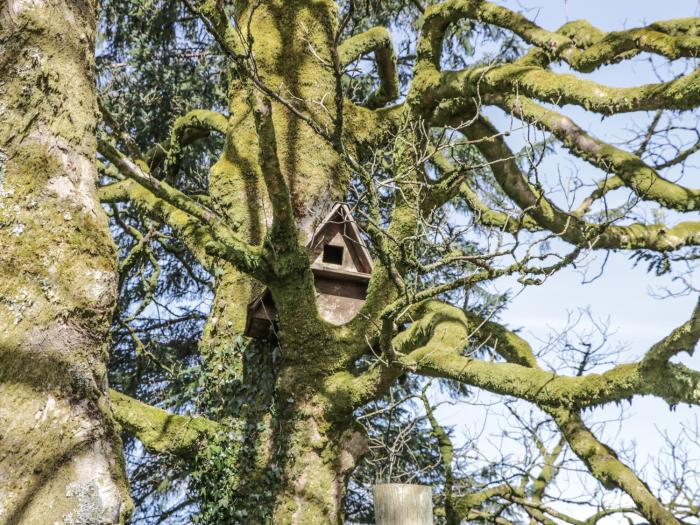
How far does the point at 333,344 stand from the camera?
18.0 ft

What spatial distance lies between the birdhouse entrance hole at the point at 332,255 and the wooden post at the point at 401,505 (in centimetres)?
305

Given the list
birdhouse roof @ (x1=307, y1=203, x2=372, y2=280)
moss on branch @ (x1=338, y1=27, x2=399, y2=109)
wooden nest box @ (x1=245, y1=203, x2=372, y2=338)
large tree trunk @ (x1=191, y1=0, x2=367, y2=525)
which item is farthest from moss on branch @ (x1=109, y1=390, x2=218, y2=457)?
moss on branch @ (x1=338, y1=27, x2=399, y2=109)

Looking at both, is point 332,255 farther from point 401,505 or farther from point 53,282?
point 53,282

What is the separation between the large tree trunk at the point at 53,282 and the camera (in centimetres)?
240

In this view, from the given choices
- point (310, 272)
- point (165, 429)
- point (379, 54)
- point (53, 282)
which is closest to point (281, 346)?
point (310, 272)

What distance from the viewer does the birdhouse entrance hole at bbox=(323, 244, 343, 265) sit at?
592cm

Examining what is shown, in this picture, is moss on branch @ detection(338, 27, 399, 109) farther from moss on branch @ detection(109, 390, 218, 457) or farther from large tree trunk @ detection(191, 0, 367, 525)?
moss on branch @ detection(109, 390, 218, 457)

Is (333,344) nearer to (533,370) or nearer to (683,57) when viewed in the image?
(533,370)

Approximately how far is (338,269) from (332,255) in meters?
0.24

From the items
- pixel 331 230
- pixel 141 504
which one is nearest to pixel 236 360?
pixel 331 230

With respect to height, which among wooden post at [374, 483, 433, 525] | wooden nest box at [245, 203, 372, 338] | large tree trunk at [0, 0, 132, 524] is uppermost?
wooden nest box at [245, 203, 372, 338]

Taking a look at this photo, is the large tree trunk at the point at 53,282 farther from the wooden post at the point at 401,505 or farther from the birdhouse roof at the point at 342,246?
the birdhouse roof at the point at 342,246

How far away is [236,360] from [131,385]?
446 cm

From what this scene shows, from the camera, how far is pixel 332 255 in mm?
5961
